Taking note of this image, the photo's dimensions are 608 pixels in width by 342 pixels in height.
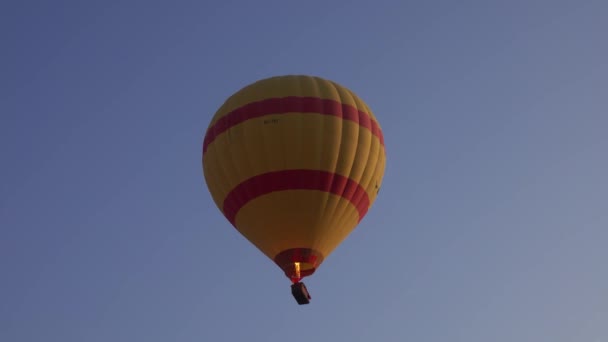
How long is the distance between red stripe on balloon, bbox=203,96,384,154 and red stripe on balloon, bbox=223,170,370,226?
1.53 metres

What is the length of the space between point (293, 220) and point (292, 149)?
1.63 metres

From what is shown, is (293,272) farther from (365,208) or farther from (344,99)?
(344,99)

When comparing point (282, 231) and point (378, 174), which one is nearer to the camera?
point (282, 231)

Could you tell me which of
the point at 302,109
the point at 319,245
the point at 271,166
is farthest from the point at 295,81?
the point at 319,245

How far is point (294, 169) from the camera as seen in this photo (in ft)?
66.5

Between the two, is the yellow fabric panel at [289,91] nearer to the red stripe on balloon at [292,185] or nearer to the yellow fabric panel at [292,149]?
the yellow fabric panel at [292,149]

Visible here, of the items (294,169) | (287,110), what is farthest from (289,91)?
(294,169)

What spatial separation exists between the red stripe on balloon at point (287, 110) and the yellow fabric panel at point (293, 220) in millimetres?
2006

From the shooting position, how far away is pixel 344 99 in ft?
71.4

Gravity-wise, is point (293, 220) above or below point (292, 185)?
below

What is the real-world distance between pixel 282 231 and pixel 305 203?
2.69ft

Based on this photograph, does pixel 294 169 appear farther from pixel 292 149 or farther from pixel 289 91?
pixel 289 91

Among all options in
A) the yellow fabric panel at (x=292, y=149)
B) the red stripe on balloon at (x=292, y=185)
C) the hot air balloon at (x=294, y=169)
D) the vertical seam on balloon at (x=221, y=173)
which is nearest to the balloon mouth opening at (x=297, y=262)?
the hot air balloon at (x=294, y=169)

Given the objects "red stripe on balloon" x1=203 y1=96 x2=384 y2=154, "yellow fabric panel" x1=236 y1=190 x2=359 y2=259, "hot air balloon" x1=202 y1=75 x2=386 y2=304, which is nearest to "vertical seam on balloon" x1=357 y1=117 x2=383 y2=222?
"hot air balloon" x1=202 y1=75 x2=386 y2=304
